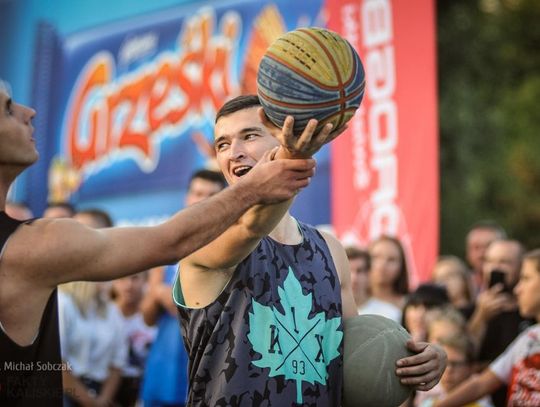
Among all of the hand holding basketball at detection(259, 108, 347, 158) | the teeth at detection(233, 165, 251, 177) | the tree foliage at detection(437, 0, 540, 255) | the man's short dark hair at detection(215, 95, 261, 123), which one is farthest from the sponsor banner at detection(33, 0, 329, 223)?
the tree foliage at detection(437, 0, 540, 255)

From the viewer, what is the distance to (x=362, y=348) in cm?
432

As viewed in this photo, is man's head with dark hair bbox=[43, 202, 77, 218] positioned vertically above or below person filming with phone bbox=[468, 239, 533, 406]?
above

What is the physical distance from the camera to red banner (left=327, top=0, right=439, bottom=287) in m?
9.69

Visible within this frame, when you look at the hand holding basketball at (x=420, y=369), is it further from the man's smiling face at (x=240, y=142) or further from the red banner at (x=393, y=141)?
the red banner at (x=393, y=141)

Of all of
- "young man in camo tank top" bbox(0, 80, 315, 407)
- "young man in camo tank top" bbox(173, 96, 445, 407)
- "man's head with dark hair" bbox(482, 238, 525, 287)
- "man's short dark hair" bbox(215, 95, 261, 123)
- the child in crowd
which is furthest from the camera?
"man's head with dark hair" bbox(482, 238, 525, 287)

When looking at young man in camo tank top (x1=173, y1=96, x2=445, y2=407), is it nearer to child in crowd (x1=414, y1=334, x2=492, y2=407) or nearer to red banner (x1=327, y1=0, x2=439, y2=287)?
child in crowd (x1=414, y1=334, x2=492, y2=407)

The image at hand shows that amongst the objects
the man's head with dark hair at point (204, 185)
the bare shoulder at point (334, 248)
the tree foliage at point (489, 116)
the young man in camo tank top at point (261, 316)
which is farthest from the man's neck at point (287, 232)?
the tree foliage at point (489, 116)

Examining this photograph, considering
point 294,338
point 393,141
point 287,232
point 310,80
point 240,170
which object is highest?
point 393,141

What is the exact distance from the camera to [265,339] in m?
4.09

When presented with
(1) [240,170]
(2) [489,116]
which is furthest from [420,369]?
(2) [489,116]

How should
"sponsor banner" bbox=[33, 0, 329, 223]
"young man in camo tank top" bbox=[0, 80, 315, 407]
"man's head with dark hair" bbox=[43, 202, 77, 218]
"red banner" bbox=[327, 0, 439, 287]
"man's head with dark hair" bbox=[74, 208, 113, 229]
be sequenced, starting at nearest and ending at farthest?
1. "young man in camo tank top" bbox=[0, 80, 315, 407]
2. "man's head with dark hair" bbox=[74, 208, 113, 229]
3. "man's head with dark hair" bbox=[43, 202, 77, 218]
4. "red banner" bbox=[327, 0, 439, 287]
5. "sponsor banner" bbox=[33, 0, 329, 223]

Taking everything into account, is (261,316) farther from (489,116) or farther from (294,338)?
(489,116)

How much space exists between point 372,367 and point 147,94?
9843 mm

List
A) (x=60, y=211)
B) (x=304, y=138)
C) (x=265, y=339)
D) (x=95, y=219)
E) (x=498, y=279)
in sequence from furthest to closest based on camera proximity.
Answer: (x=60, y=211)
(x=95, y=219)
(x=498, y=279)
(x=265, y=339)
(x=304, y=138)
